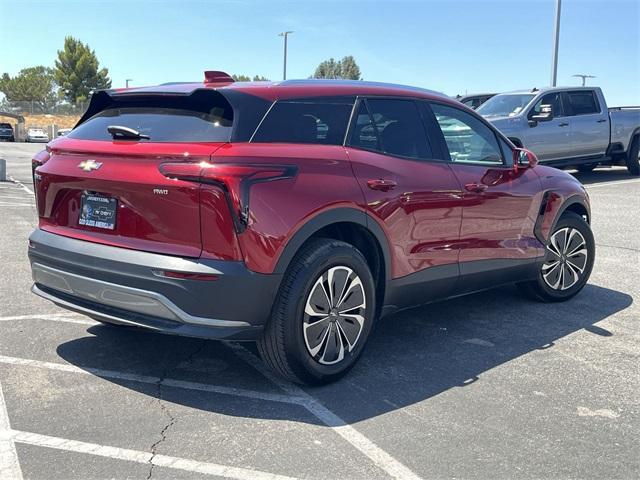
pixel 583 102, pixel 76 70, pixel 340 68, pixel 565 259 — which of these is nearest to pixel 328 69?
pixel 340 68

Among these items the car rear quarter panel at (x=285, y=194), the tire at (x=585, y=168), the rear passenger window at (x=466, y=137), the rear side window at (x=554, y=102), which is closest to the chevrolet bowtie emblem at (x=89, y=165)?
the car rear quarter panel at (x=285, y=194)

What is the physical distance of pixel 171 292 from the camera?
136 inches

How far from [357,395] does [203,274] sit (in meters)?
1.16

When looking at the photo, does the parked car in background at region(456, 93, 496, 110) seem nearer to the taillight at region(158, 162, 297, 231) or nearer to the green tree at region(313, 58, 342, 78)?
the taillight at region(158, 162, 297, 231)

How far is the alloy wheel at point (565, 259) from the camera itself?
5.80 meters

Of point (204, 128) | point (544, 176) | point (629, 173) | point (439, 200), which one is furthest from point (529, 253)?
point (629, 173)

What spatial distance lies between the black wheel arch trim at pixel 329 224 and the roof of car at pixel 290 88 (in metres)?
0.75

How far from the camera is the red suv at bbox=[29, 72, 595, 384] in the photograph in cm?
346

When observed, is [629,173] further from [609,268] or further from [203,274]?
[203,274]

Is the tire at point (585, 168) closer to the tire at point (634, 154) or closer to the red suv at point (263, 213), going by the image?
the tire at point (634, 154)

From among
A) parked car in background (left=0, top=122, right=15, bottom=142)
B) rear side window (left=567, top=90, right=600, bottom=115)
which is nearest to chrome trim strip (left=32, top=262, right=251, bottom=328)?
rear side window (left=567, top=90, right=600, bottom=115)

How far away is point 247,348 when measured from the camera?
457 cm

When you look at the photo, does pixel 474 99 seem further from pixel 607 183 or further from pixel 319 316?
pixel 319 316

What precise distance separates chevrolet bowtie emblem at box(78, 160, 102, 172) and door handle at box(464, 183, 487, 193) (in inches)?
98.0
